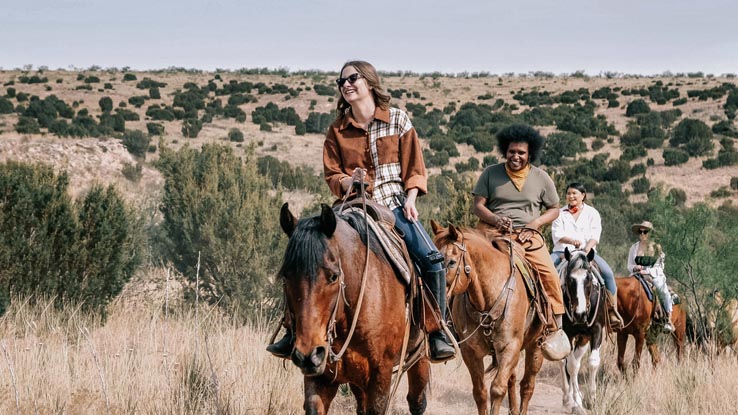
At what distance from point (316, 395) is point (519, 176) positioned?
389 cm

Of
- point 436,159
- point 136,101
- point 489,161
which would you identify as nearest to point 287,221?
point 489,161

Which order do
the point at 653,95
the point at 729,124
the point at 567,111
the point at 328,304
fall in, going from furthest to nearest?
the point at 653,95, the point at 567,111, the point at 729,124, the point at 328,304

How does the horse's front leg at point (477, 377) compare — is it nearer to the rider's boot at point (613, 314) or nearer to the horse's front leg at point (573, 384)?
the horse's front leg at point (573, 384)

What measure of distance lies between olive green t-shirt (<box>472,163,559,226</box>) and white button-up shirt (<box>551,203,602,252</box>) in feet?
6.72

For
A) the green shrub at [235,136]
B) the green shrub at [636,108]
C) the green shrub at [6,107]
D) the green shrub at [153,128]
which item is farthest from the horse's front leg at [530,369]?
the green shrub at [636,108]

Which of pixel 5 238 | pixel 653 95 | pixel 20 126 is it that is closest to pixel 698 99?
pixel 653 95

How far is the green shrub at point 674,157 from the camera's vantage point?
3894 centimetres

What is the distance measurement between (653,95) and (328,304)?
60699mm

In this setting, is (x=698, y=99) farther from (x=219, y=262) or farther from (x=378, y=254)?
(x=378, y=254)

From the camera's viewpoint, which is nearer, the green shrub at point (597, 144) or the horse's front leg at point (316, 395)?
the horse's front leg at point (316, 395)

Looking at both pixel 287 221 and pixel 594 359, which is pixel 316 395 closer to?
pixel 287 221

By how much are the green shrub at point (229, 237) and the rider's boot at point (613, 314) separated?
Result: 5.21 meters

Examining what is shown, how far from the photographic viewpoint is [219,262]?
12.8m

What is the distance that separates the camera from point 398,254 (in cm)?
483
